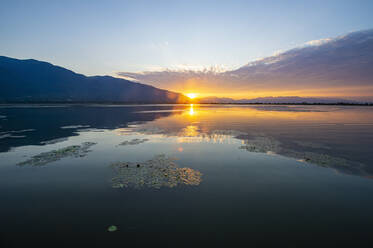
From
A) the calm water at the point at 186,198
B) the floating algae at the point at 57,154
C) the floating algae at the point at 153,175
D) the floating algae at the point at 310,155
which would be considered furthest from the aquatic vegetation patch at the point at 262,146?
the floating algae at the point at 57,154

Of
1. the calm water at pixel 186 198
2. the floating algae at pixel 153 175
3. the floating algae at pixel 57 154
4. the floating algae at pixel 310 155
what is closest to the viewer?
the calm water at pixel 186 198

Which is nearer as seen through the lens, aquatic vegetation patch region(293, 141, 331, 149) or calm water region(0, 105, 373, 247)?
calm water region(0, 105, 373, 247)

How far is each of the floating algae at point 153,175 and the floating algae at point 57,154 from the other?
616 centimetres

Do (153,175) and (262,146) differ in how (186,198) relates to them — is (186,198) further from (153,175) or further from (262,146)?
(262,146)

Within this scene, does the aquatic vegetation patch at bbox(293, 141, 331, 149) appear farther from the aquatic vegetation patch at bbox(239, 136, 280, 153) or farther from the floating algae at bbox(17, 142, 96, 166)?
the floating algae at bbox(17, 142, 96, 166)

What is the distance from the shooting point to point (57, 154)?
18.6m

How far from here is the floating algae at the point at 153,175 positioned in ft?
40.2

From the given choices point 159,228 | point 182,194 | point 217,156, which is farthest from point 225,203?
point 217,156

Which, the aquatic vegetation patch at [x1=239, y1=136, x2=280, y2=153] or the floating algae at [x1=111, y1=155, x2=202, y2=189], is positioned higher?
the aquatic vegetation patch at [x1=239, y1=136, x2=280, y2=153]

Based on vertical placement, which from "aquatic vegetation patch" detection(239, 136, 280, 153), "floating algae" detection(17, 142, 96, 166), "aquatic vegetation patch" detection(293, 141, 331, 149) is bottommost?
"floating algae" detection(17, 142, 96, 166)

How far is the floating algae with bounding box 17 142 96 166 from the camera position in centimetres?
1617

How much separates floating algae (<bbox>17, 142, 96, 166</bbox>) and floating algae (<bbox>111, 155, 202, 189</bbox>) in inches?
243

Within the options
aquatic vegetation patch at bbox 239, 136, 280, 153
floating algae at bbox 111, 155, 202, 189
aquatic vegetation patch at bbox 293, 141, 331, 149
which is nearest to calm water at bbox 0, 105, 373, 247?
floating algae at bbox 111, 155, 202, 189

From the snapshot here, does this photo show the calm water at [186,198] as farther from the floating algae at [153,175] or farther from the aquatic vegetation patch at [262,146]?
the aquatic vegetation patch at [262,146]
